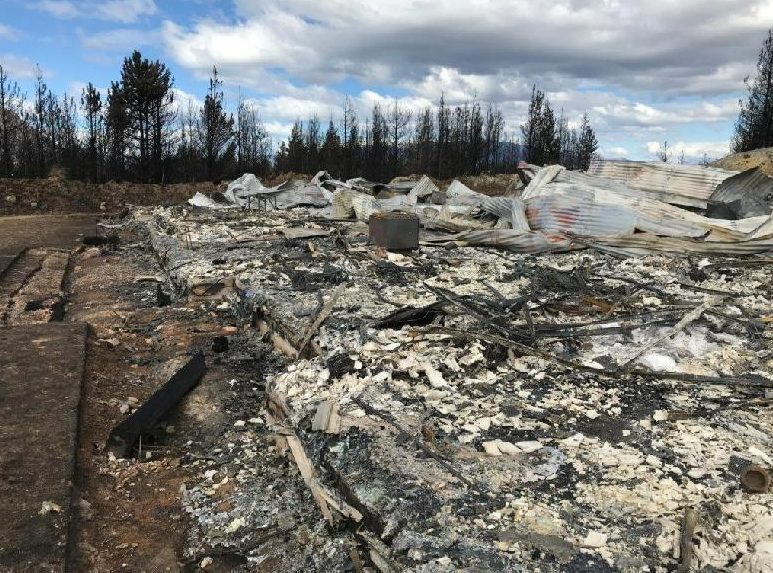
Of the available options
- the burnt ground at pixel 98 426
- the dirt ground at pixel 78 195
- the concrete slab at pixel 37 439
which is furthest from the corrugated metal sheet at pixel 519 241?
the dirt ground at pixel 78 195

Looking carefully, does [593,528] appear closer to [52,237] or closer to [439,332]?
[439,332]

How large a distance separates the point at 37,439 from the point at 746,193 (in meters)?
10.5

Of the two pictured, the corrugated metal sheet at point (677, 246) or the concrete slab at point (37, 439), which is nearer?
the concrete slab at point (37, 439)

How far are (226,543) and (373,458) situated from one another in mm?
781

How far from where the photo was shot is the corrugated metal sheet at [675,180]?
31.4 ft

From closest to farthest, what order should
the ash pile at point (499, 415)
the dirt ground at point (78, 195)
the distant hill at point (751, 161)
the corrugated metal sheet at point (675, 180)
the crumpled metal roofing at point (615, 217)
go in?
the ash pile at point (499, 415) < the crumpled metal roofing at point (615, 217) < the corrugated metal sheet at point (675, 180) < the distant hill at point (751, 161) < the dirt ground at point (78, 195)

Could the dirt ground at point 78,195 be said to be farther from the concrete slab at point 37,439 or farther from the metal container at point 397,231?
the concrete slab at point 37,439

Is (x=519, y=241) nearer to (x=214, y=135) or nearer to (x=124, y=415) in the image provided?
(x=124, y=415)

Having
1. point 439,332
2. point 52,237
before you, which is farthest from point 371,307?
point 52,237

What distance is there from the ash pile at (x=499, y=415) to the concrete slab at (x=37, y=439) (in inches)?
24.6

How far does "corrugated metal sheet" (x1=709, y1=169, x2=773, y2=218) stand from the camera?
9.27m

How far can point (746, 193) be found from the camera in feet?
31.4

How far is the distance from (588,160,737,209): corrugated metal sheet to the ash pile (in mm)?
2558

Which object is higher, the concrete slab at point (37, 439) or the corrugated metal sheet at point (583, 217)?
the corrugated metal sheet at point (583, 217)
